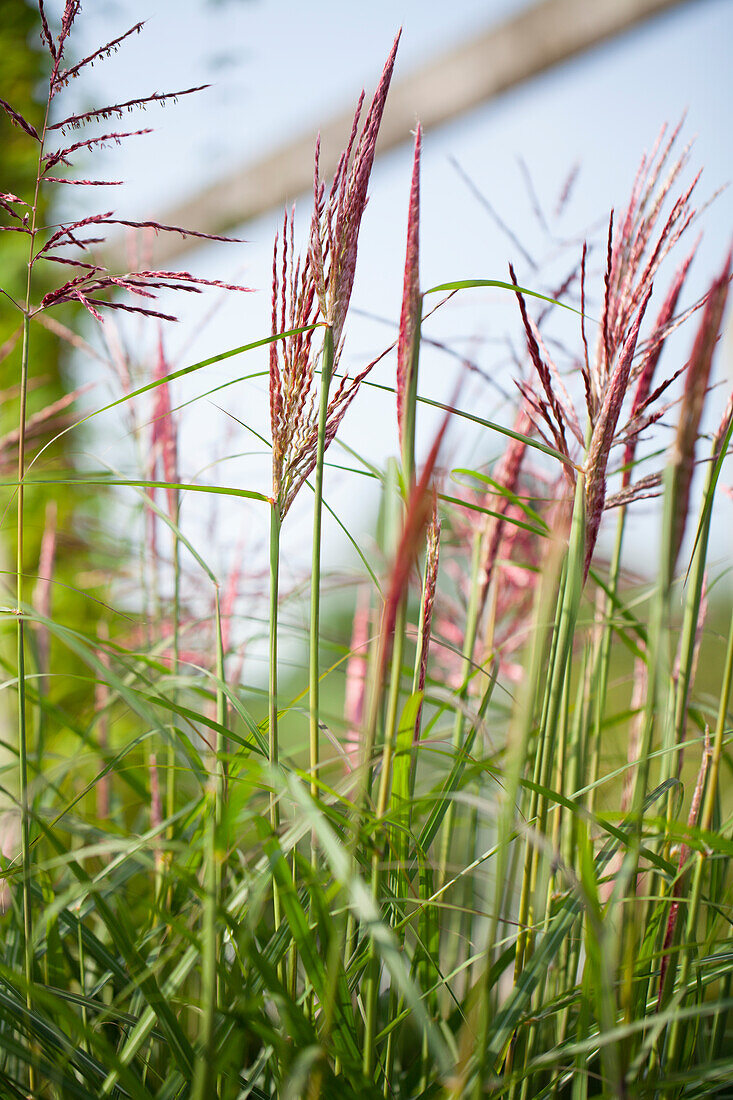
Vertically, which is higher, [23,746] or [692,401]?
[692,401]

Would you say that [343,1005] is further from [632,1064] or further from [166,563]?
[166,563]

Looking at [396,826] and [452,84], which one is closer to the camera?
[396,826]

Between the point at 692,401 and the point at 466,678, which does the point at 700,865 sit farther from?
the point at 692,401

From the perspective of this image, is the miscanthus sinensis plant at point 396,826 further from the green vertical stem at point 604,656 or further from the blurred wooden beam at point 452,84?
the blurred wooden beam at point 452,84

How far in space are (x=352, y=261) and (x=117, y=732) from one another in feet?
4.15

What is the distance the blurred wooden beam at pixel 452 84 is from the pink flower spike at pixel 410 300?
770mm

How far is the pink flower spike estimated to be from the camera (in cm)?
30

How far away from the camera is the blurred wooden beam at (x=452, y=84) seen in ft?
4.10

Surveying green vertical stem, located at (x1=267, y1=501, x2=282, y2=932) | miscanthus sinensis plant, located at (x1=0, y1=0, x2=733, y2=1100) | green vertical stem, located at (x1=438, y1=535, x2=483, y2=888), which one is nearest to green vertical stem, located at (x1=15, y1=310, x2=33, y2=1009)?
miscanthus sinensis plant, located at (x1=0, y1=0, x2=733, y2=1100)

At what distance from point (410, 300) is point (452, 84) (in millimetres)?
1392

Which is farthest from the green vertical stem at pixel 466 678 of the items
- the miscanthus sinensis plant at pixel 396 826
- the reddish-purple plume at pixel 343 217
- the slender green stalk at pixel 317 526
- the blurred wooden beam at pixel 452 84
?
the blurred wooden beam at pixel 452 84

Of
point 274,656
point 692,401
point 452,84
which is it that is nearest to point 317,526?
point 274,656

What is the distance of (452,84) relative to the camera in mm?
1438

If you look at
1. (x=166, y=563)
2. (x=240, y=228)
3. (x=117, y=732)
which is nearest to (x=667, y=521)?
(x=166, y=563)
